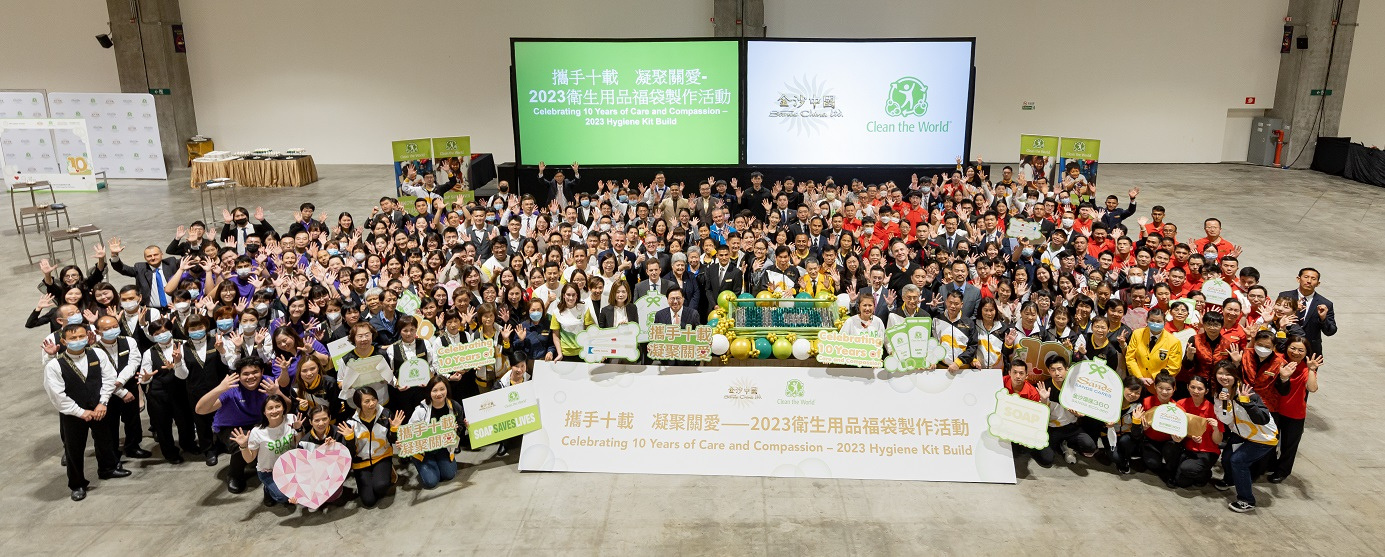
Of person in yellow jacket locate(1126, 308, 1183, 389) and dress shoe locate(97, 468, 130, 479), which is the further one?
dress shoe locate(97, 468, 130, 479)

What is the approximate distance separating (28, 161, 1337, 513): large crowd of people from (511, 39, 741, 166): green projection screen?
4.61 m

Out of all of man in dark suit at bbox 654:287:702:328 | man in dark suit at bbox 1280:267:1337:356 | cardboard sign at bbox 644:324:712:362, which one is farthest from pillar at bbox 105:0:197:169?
man in dark suit at bbox 1280:267:1337:356

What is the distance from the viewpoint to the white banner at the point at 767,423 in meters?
6.61

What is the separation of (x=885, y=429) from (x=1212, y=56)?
816 inches

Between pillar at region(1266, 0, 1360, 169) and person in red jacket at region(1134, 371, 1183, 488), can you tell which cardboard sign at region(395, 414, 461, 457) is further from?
pillar at region(1266, 0, 1360, 169)

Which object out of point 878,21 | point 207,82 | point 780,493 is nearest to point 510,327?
point 780,493

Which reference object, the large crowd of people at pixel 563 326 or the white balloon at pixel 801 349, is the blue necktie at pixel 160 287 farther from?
the white balloon at pixel 801 349

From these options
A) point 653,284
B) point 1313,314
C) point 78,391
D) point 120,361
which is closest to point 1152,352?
point 1313,314

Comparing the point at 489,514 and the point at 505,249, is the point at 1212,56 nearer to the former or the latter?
the point at 505,249

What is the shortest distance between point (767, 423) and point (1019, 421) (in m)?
1.92

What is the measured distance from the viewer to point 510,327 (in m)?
7.30

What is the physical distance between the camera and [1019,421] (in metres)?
6.42

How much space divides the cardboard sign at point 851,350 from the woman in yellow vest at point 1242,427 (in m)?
2.43

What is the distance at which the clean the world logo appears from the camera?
14.3m
